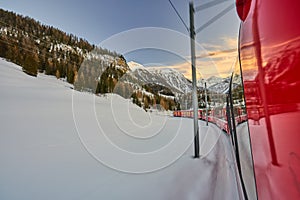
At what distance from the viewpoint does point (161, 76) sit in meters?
6.48

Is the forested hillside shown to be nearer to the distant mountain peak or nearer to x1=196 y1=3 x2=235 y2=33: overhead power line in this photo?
the distant mountain peak

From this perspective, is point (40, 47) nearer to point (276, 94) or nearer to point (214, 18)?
point (214, 18)

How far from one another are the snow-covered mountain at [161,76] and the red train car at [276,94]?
4.13 meters

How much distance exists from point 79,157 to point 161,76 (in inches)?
183

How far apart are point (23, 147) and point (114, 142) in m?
1.37

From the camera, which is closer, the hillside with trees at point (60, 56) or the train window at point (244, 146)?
the train window at point (244, 146)

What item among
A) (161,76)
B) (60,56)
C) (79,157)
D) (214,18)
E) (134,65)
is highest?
(214,18)

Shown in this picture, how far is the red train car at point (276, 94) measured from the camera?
1.40 ft

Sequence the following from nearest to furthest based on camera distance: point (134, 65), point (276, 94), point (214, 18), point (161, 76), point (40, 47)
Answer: point (276, 94) → point (40, 47) → point (214, 18) → point (134, 65) → point (161, 76)

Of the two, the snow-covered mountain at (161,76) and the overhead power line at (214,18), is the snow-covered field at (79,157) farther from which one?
the overhead power line at (214,18)

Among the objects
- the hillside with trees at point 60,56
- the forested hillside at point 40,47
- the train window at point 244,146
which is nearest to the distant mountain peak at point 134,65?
the hillside with trees at point 60,56

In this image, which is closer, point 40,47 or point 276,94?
point 276,94

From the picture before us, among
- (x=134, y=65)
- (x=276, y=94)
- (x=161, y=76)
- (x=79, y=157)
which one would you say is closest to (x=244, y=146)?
(x=276, y=94)

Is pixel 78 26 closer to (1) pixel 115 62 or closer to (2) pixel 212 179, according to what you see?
(1) pixel 115 62
